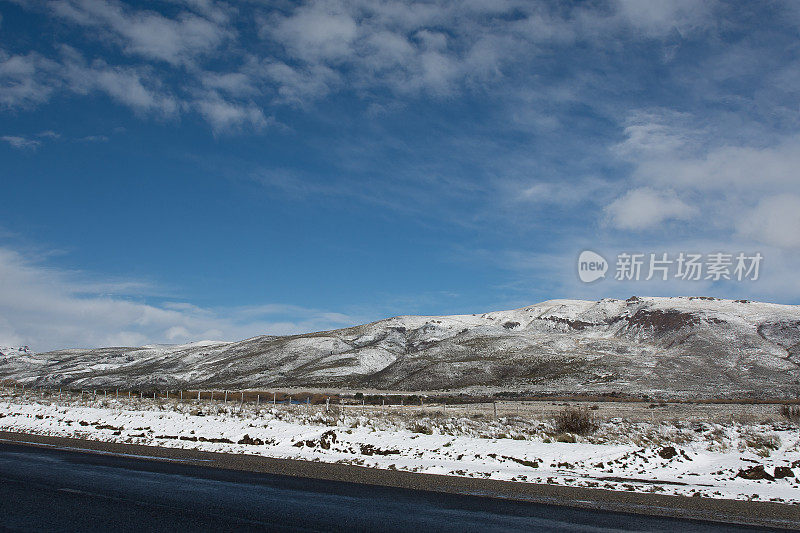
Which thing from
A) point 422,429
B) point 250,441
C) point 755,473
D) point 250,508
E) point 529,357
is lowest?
point 250,441

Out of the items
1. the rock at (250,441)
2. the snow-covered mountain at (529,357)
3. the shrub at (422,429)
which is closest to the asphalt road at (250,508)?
the rock at (250,441)

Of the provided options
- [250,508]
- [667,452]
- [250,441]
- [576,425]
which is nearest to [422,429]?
[576,425]

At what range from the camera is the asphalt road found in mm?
9688

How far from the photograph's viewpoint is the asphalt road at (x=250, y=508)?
969 cm

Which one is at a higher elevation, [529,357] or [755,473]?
[529,357]

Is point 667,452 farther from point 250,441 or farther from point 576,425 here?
point 250,441

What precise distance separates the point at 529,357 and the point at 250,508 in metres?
125

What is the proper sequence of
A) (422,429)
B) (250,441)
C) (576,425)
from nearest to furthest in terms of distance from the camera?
(250,441), (576,425), (422,429)

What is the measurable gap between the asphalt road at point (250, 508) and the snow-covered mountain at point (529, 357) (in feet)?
275

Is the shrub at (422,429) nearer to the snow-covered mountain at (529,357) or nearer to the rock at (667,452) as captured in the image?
the rock at (667,452)

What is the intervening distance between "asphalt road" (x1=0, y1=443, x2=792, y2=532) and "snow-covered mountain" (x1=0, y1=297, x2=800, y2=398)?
83957 mm

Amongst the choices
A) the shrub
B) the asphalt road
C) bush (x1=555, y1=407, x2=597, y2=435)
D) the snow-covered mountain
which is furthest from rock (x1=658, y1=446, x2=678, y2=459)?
the snow-covered mountain

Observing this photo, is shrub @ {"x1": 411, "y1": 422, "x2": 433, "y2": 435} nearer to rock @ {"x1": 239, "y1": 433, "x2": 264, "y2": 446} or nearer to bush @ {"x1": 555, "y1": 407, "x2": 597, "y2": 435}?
bush @ {"x1": 555, "y1": 407, "x2": 597, "y2": 435}

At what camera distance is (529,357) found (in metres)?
130
